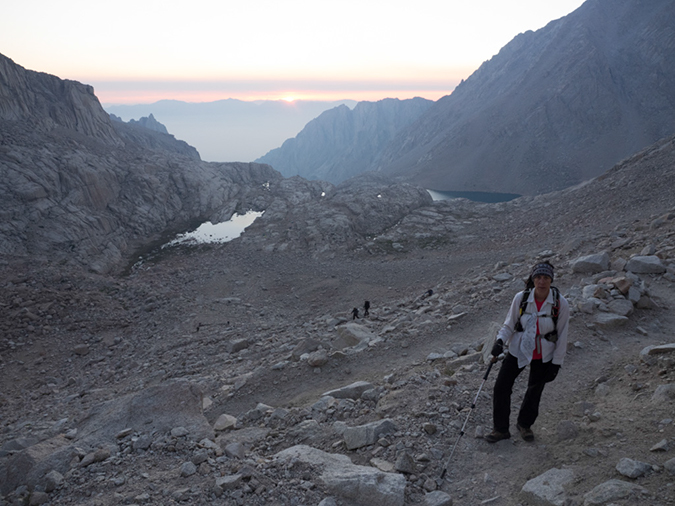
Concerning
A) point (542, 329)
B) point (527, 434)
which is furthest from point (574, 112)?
point (527, 434)

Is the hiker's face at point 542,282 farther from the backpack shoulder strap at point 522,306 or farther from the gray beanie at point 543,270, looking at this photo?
the backpack shoulder strap at point 522,306

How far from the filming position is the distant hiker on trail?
17.4 feet

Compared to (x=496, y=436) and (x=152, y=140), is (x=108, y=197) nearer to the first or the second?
(x=496, y=436)

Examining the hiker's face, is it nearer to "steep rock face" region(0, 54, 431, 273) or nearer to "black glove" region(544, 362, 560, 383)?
"black glove" region(544, 362, 560, 383)

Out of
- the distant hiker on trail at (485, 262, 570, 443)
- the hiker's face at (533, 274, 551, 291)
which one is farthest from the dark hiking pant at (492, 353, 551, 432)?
the hiker's face at (533, 274, 551, 291)

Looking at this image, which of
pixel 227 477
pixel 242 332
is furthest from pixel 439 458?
pixel 242 332

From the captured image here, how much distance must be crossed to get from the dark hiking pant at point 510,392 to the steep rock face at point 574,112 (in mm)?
90193

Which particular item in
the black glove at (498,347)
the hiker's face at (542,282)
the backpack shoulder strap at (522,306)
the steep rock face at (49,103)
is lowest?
the black glove at (498,347)

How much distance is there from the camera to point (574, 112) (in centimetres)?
9888

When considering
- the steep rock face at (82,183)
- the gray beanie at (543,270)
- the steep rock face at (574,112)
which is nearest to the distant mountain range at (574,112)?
the steep rock face at (574,112)

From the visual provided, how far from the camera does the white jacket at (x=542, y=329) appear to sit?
5328 mm

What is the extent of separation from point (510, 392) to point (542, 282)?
5.50 feet

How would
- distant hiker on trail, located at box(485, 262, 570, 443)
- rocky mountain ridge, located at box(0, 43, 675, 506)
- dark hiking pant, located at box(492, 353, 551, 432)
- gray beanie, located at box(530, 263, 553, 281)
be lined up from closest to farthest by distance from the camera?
rocky mountain ridge, located at box(0, 43, 675, 506)
gray beanie, located at box(530, 263, 553, 281)
distant hiker on trail, located at box(485, 262, 570, 443)
dark hiking pant, located at box(492, 353, 551, 432)

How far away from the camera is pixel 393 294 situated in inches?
882
